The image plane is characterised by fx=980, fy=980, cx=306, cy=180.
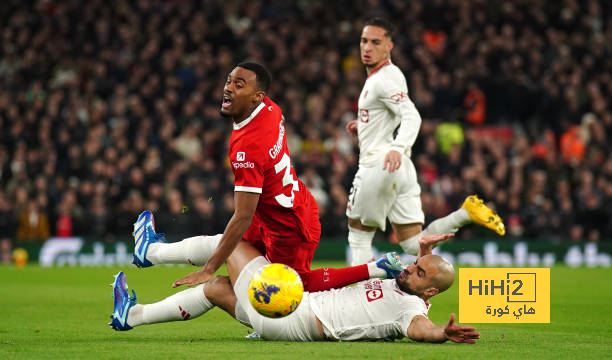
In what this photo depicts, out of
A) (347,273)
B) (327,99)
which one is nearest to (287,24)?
(327,99)

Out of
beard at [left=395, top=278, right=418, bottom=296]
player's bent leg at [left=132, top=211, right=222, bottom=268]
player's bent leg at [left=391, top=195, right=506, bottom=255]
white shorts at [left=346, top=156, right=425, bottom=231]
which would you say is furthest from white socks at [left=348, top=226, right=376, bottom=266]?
beard at [left=395, top=278, right=418, bottom=296]

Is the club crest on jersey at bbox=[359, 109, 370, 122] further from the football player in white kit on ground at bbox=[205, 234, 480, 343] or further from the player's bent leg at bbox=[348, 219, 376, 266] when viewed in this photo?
the football player in white kit on ground at bbox=[205, 234, 480, 343]

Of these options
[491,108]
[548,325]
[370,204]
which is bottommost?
[548,325]

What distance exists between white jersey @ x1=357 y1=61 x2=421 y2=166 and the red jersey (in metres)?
1.71

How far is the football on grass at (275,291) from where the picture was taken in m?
7.18

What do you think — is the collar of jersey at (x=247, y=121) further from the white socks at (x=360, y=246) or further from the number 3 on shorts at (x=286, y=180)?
the white socks at (x=360, y=246)

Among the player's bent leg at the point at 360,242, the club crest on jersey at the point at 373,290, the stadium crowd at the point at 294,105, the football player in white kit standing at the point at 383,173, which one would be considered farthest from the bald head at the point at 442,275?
the stadium crowd at the point at 294,105

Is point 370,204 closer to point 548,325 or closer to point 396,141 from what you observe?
point 396,141

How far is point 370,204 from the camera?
9.88 m

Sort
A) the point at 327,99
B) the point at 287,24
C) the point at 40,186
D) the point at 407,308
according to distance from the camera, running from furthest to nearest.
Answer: the point at 287,24 < the point at 327,99 < the point at 40,186 < the point at 407,308

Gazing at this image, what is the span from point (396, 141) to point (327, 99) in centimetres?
1117

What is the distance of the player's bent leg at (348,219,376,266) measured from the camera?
32.5 feet

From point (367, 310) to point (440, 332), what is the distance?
660 millimetres

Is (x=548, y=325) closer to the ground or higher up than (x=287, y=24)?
closer to the ground
